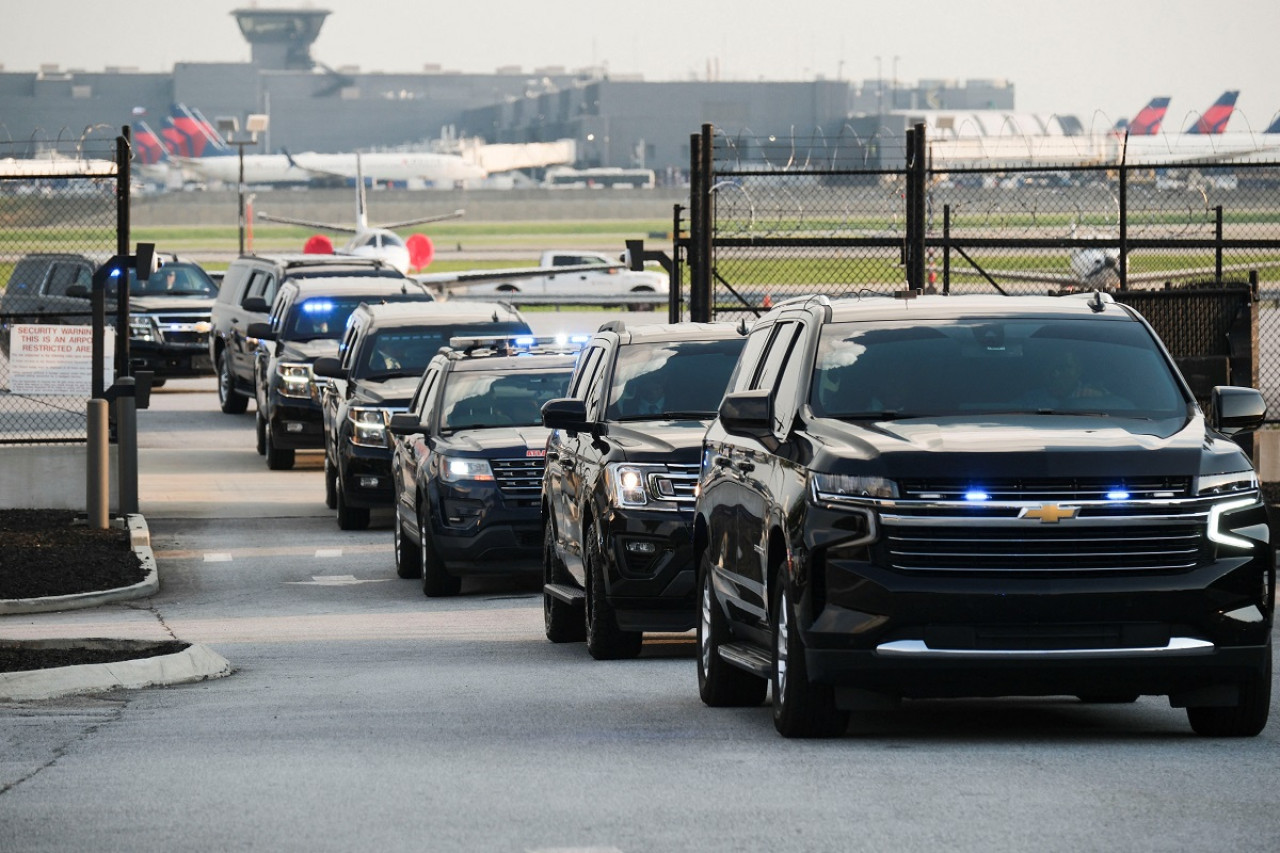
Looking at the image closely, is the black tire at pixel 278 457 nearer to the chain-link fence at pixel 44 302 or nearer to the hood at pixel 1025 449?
the chain-link fence at pixel 44 302

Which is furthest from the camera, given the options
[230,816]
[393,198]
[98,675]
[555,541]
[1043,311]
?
[393,198]

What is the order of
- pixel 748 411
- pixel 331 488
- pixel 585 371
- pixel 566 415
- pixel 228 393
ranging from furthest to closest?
pixel 228 393
pixel 331 488
pixel 585 371
pixel 566 415
pixel 748 411

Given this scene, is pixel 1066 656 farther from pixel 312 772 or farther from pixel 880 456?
pixel 312 772

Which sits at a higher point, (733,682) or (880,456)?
(880,456)

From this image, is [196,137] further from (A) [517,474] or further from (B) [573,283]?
(A) [517,474]

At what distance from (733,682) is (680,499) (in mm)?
2331

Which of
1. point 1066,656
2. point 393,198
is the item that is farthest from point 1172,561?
point 393,198

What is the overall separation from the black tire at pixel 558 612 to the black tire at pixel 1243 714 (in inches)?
210

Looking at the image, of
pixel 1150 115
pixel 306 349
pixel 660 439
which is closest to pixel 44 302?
pixel 306 349

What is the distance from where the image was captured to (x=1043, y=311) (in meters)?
10.5

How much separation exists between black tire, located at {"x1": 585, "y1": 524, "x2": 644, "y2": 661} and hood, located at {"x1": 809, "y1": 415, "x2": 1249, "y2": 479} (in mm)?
3809

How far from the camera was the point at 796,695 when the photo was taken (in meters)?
9.46

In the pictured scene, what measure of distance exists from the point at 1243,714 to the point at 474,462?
8.57 meters

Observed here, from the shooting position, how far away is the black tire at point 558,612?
47.7 ft
